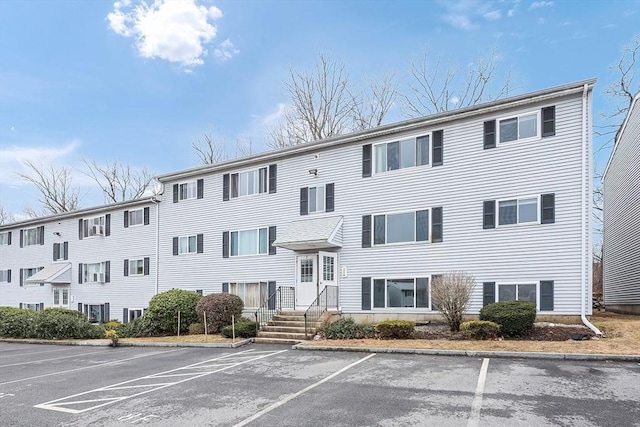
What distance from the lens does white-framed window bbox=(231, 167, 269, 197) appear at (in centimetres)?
2059

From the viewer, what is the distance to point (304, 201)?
19.2 meters

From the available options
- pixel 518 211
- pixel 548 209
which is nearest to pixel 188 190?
pixel 518 211

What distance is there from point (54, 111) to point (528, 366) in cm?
3276

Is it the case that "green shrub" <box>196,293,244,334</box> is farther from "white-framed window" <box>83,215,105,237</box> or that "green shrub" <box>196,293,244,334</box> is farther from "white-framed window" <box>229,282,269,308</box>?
"white-framed window" <box>83,215,105,237</box>

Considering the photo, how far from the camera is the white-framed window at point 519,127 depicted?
14281 mm

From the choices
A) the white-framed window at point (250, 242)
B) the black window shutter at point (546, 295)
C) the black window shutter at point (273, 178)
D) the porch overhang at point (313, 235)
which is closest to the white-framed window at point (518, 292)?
the black window shutter at point (546, 295)

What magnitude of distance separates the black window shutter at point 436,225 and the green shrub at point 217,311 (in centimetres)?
848

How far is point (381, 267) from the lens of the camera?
1675 centimetres

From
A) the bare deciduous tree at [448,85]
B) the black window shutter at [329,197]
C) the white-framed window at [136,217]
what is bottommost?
the white-framed window at [136,217]

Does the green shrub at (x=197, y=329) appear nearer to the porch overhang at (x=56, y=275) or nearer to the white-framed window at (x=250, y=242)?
the white-framed window at (x=250, y=242)

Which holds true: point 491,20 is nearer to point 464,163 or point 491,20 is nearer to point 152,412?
point 464,163

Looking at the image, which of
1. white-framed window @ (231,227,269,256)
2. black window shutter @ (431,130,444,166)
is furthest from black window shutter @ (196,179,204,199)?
black window shutter @ (431,130,444,166)

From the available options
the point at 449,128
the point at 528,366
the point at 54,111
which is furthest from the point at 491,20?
the point at 54,111

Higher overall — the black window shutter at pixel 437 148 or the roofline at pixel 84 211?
the black window shutter at pixel 437 148
